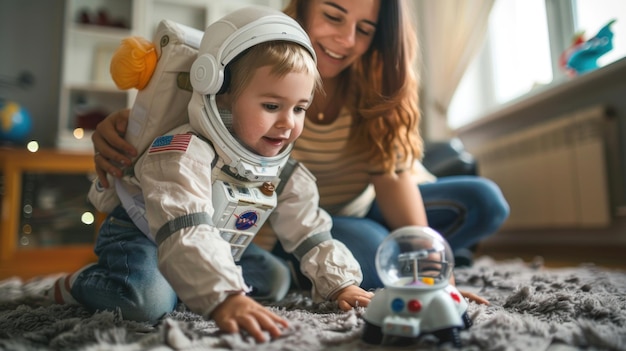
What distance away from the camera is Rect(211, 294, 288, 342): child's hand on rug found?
0.55 m

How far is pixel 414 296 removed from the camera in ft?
1.82

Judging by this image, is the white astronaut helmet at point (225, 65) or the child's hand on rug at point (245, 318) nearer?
the child's hand on rug at point (245, 318)

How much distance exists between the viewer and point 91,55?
250 centimetres

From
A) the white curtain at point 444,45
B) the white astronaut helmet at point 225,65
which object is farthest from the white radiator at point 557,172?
the white astronaut helmet at point 225,65

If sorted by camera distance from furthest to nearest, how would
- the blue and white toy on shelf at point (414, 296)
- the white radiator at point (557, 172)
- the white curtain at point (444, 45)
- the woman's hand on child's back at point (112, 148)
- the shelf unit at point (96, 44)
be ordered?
the white curtain at point (444, 45)
the shelf unit at point (96, 44)
the white radiator at point (557, 172)
the woman's hand on child's back at point (112, 148)
the blue and white toy on shelf at point (414, 296)

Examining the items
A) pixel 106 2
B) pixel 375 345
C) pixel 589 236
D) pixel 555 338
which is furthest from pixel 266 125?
pixel 106 2

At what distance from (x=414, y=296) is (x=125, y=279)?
1.62 ft

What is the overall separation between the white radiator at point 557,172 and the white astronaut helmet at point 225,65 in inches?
61.8

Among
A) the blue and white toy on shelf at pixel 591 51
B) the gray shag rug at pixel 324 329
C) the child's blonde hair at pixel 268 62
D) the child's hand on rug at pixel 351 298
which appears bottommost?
the gray shag rug at pixel 324 329

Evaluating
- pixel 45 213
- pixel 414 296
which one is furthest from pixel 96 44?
pixel 414 296

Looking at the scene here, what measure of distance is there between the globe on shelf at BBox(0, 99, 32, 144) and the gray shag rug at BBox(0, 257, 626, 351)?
63.7 inches

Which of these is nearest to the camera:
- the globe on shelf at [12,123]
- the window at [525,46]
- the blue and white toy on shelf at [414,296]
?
the blue and white toy on shelf at [414,296]

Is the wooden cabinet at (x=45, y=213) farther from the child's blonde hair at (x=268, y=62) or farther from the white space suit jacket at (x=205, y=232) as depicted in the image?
the child's blonde hair at (x=268, y=62)

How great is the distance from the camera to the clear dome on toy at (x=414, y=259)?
589 millimetres
